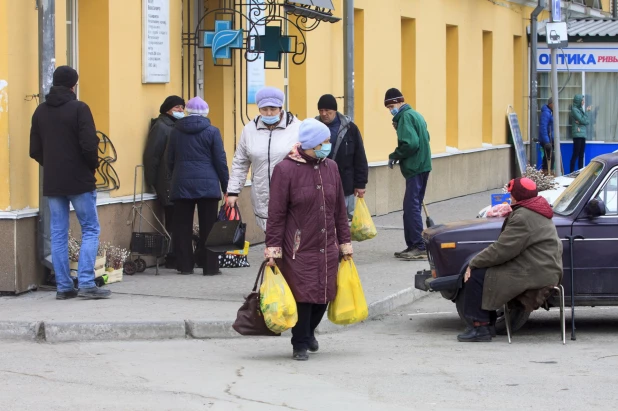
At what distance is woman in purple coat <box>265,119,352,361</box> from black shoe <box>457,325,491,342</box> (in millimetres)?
1327

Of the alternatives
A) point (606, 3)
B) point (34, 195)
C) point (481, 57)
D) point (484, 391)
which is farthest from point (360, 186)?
point (606, 3)

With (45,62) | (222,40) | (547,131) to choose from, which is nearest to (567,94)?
(547,131)

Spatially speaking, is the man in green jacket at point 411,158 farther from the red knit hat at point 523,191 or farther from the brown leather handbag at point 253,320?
the brown leather handbag at point 253,320

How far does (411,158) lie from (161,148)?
2.91 meters

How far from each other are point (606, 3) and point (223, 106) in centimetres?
2722

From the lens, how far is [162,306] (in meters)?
10.1

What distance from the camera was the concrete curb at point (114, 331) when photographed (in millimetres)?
9117

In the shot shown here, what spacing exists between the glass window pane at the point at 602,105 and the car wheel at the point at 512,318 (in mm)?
18764

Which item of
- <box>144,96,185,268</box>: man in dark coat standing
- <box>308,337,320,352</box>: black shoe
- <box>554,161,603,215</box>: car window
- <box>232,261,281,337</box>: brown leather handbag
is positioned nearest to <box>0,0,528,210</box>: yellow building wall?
<box>144,96,185,268</box>: man in dark coat standing

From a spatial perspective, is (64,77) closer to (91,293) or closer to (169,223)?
(91,293)

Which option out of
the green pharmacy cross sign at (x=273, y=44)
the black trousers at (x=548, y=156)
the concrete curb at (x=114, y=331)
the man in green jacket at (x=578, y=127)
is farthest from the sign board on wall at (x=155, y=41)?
the black trousers at (x=548, y=156)

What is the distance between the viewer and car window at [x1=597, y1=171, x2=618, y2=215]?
9.13 metres

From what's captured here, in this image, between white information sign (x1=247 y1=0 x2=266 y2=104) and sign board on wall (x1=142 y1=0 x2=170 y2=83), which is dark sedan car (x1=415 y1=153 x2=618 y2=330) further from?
white information sign (x1=247 y1=0 x2=266 y2=104)

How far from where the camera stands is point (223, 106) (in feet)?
47.0
